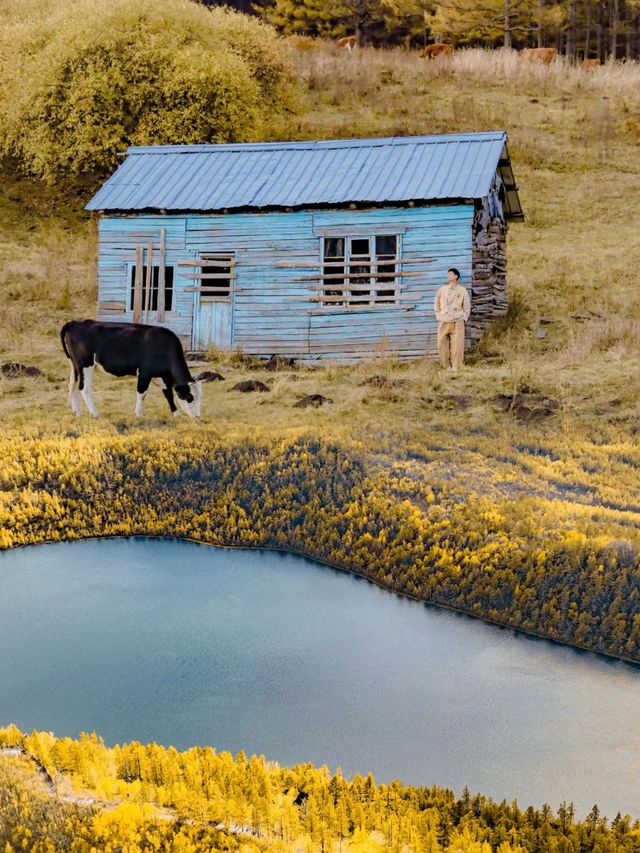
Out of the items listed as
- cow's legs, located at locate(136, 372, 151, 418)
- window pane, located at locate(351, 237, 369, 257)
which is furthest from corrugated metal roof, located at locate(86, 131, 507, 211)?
cow's legs, located at locate(136, 372, 151, 418)

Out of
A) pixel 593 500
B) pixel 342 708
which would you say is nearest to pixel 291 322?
pixel 593 500

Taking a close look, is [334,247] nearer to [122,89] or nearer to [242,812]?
[122,89]

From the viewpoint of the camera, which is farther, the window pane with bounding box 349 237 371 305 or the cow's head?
the window pane with bounding box 349 237 371 305

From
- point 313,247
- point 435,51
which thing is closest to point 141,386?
point 313,247

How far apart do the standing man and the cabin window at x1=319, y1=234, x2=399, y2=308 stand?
2.46 meters

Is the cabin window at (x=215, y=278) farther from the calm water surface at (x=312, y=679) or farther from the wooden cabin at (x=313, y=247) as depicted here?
the calm water surface at (x=312, y=679)

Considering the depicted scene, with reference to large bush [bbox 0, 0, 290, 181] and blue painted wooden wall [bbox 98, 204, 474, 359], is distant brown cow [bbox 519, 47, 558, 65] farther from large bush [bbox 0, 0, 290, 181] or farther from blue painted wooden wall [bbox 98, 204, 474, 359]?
blue painted wooden wall [bbox 98, 204, 474, 359]

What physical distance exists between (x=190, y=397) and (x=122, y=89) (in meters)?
23.2

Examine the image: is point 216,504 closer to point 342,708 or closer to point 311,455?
point 311,455

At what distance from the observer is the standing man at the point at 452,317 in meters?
18.6

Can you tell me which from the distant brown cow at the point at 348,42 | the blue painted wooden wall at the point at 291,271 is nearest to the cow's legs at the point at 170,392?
the blue painted wooden wall at the point at 291,271

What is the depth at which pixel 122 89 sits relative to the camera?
111 ft

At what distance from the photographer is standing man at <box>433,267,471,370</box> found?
18.6 meters

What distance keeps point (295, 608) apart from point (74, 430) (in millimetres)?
5451
